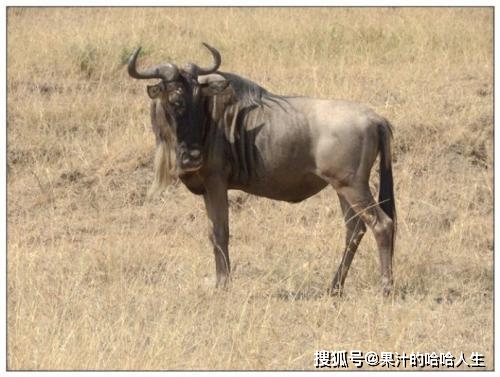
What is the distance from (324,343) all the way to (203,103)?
1661 mm

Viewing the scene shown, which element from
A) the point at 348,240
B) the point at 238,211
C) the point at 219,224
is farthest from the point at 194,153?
the point at 238,211

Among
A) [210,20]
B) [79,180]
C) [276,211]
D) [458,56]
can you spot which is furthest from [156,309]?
[210,20]

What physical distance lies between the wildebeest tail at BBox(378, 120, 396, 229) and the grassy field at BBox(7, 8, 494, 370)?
1.53 feet

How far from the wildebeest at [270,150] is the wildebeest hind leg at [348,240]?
0.5 inches

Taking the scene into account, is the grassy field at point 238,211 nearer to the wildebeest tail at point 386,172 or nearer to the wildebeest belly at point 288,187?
the wildebeest tail at point 386,172

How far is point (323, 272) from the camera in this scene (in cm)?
815

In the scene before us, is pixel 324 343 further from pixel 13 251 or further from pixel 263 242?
pixel 13 251

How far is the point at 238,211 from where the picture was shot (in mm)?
9695

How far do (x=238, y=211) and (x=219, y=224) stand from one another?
213cm

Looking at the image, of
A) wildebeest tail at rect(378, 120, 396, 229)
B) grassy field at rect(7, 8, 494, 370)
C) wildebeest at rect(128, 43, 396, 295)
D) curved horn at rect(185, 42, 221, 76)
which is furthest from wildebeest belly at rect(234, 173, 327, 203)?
curved horn at rect(185, 42, 221, 76)

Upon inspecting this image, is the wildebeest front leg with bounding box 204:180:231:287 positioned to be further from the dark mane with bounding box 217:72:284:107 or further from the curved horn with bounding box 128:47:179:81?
the curved horn with bounding box 128:47:179:81

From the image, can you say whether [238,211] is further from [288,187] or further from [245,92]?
[245,92]

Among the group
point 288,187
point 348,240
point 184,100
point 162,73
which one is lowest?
point 348,240

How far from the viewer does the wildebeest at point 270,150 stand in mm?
7375
